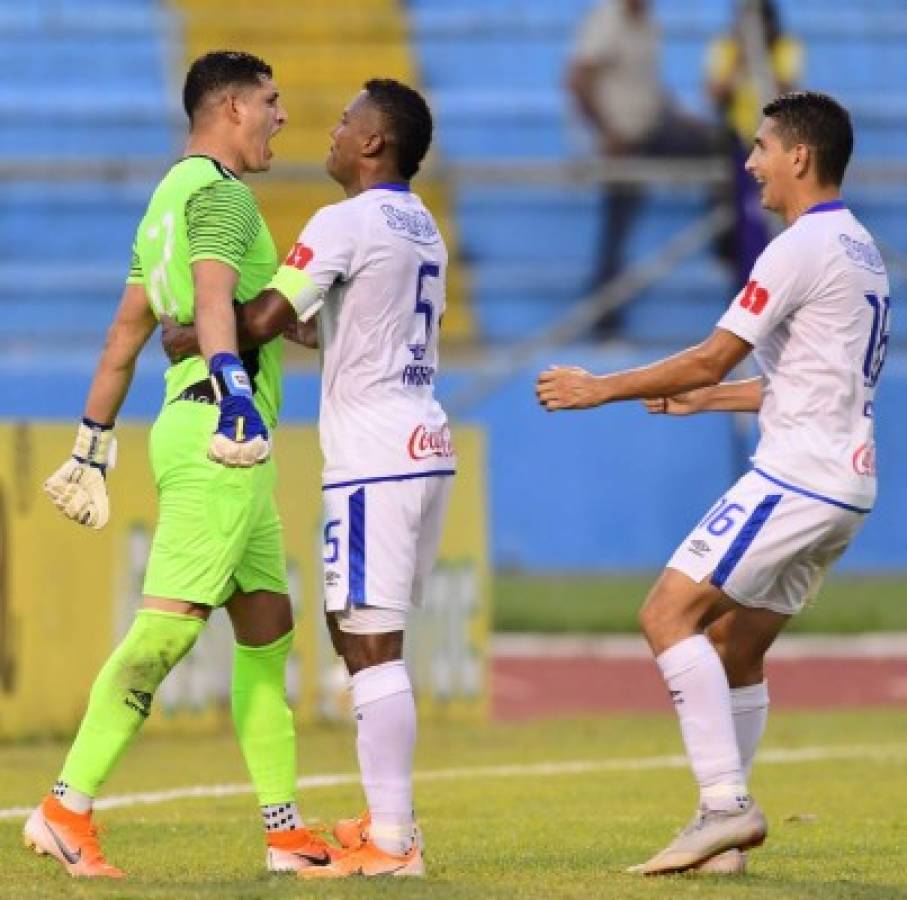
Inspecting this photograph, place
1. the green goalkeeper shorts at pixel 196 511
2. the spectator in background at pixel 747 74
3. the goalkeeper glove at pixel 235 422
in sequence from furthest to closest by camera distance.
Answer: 1. the spectator in background at pixel 747 74
2. the green goalkeeper shorts at pixel 196 511
3. the goalkeeper glove at pixel 235 422

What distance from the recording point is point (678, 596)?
7500 mm

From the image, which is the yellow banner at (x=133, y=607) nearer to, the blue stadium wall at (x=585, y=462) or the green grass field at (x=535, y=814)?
the green grass field at (x=535, y=814)

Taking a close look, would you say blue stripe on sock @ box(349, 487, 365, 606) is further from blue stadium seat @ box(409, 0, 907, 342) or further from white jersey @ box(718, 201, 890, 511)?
blue stadium seat @ box(409, 0, 907, 342)

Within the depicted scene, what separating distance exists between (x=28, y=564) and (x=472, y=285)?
39.8 ft

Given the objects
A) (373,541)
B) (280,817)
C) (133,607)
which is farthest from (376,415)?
(133,607)

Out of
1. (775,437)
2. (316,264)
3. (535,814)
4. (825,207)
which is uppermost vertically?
(825,207)

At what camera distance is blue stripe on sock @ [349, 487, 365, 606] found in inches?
291

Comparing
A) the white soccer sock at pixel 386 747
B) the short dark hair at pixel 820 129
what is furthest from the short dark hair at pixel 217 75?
the white soccer sock at pixel 386 747

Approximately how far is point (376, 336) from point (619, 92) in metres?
16.8

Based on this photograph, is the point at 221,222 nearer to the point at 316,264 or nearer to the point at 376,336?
the point at 316,264

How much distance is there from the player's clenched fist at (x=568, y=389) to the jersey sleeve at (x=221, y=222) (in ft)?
3.09

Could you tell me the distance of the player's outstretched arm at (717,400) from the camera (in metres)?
8.12

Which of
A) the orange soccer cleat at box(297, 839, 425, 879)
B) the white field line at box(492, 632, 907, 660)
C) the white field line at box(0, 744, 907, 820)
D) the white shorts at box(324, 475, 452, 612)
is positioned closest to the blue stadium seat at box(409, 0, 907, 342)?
the white field line at box(492, 632, 907, 660)

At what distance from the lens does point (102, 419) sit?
793cm
